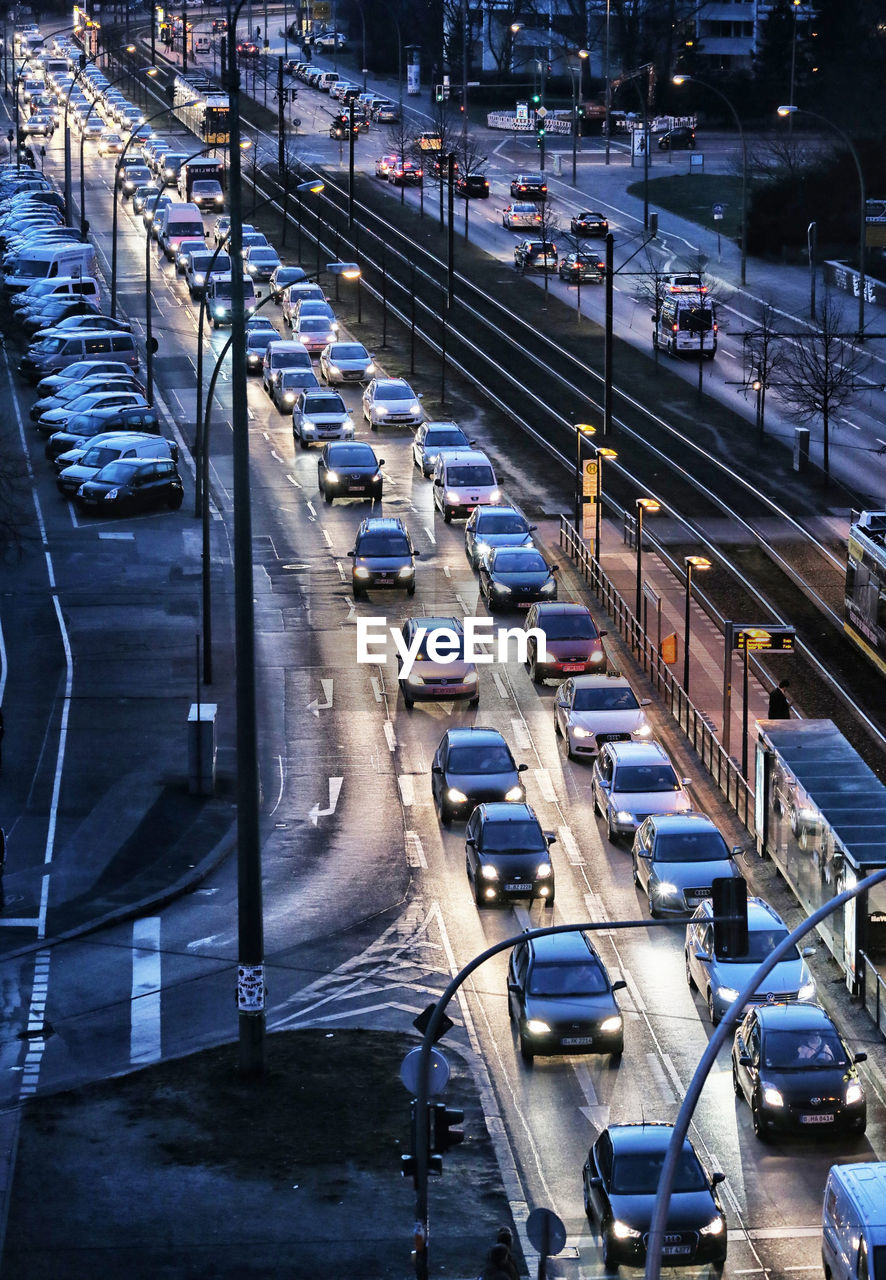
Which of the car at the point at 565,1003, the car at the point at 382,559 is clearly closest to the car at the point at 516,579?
the car at the point at 382,559

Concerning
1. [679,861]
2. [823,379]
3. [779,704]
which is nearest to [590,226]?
[823,379]

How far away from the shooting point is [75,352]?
77.2 meters

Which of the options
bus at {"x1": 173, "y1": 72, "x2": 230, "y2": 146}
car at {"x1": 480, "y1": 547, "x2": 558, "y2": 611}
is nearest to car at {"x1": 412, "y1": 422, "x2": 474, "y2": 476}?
car at {"x1": 480, "y1": 547, "x2": 558, "y2": 611}

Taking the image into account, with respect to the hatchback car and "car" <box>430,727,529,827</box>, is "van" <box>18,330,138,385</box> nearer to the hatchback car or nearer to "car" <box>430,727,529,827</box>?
the hatchback car

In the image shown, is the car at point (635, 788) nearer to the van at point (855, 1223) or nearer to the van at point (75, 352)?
the van at point (855, 1223)

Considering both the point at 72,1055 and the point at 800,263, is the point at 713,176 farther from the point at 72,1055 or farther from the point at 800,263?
the point at 72,1055

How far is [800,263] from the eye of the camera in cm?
9819

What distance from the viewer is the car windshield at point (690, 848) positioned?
1458 inches

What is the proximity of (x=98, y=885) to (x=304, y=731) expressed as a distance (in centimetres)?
896

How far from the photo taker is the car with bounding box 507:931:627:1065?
31.4 m

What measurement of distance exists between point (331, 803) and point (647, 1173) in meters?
17.7

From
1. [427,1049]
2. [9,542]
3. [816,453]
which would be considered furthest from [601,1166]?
[816,453]

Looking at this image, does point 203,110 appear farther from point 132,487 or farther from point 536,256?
point 132,487

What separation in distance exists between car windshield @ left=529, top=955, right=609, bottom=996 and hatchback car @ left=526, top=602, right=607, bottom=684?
56.1ft
